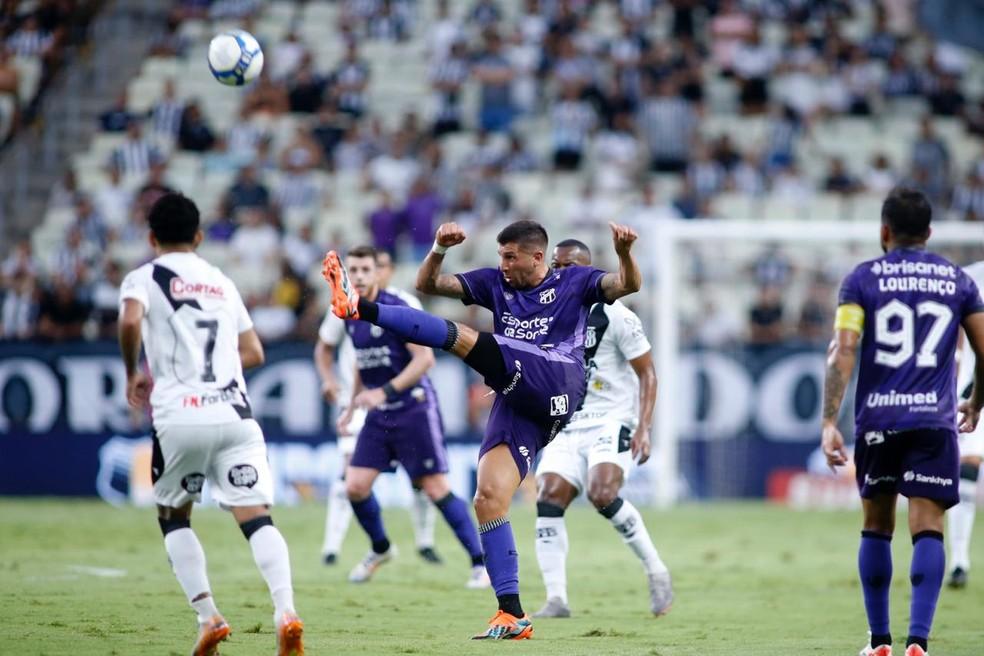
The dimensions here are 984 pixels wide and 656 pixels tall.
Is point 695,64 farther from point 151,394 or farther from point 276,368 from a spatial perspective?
point 151,394

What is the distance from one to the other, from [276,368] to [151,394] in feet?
45.7

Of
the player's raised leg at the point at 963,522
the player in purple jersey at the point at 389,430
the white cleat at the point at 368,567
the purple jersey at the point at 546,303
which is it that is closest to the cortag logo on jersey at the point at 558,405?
the purple jersey at the point at 546,303

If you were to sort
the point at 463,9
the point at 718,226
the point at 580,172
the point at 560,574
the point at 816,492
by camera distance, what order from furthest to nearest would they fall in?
the point at 463,9 → the point at 580,172 → the point at 816,492 → the point at 718,226 → the point at 560,574

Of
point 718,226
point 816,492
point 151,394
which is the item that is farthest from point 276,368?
point 151,394

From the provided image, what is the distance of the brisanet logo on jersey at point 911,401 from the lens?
8438 millimetres

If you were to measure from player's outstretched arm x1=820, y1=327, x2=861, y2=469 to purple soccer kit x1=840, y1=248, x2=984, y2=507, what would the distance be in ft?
0.51

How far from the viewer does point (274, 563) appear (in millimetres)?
8188

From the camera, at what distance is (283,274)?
78.1ft

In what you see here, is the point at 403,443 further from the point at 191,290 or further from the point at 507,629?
the point at 191,290

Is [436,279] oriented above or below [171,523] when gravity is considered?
above

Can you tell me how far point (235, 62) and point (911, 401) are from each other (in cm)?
598

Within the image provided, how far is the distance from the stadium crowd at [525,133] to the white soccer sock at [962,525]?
8.63 meters

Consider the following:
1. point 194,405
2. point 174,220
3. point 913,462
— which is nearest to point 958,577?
point 913,462

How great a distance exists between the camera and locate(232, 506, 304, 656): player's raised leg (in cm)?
789
